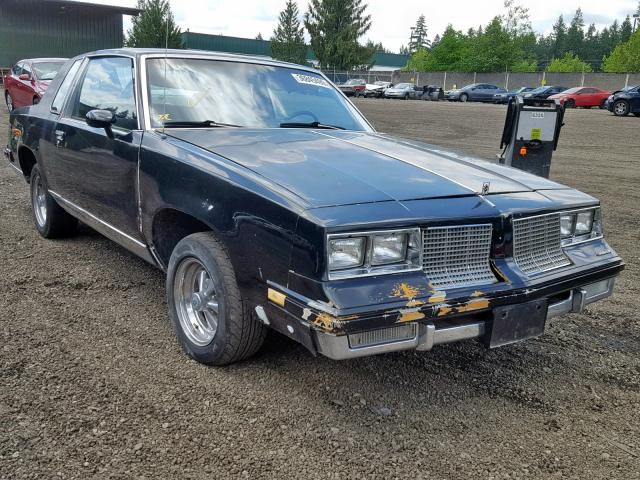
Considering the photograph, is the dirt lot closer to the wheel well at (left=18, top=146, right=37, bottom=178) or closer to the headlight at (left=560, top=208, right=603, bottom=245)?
the headlight at (left=560, top=208, right=603, bottom=245)

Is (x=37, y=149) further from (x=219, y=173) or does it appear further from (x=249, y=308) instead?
(x=249, y=308)

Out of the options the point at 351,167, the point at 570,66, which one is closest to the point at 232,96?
the point at 351,167

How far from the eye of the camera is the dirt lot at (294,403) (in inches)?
95.0

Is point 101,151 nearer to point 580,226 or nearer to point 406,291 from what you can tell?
point 406,291

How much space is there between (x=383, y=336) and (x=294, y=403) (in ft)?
2.18

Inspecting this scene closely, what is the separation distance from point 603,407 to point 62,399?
2594 mm

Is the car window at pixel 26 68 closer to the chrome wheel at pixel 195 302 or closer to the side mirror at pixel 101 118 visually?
the side mirror at pixel 101 118

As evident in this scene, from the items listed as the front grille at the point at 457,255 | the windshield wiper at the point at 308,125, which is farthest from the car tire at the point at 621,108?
the front grille at the point at 457,255

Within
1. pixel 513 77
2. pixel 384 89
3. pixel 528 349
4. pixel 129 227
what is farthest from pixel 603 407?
pixel 513 77

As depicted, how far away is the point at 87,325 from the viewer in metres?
3.62

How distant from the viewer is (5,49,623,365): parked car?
96.9 inches

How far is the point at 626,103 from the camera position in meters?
24.3

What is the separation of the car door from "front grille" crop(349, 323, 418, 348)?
1819 mm

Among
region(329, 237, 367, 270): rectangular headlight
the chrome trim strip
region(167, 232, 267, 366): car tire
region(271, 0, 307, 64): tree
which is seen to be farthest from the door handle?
region(271, 0, 307, 64): tree
